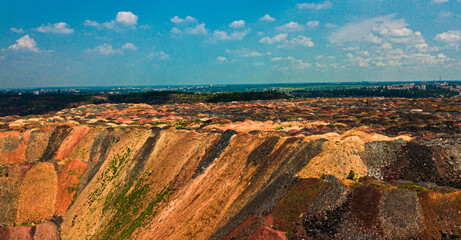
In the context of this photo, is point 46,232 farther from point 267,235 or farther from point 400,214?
point 400,214

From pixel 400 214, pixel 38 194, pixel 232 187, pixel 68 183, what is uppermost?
pixel 400 214

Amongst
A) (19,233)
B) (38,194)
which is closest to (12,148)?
(38,194)

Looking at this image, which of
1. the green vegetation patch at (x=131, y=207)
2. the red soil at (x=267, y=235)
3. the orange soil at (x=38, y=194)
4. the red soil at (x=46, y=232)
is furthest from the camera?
the orange soil at (x=38, y=194)

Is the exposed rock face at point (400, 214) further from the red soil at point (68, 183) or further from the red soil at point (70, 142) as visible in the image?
the red soil at point (70, 142)

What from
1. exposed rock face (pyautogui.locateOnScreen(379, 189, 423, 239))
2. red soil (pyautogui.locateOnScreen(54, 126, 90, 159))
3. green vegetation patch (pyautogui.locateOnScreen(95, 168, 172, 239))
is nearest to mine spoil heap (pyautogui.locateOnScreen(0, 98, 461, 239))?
exposed rock face (pyautogui.locateOnScreen(379, 189, 423, 239))

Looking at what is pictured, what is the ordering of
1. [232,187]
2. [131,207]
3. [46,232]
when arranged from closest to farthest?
[232,187] → [46,232] → [131,207]

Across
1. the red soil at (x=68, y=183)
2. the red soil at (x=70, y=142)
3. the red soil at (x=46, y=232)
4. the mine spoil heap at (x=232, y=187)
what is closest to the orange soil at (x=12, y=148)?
the mine spoil heap at (x=232, y=187)
